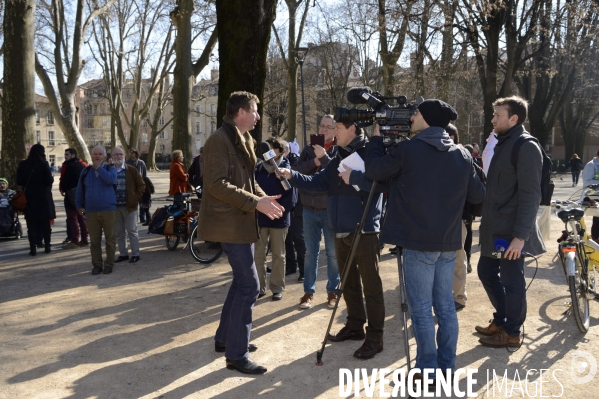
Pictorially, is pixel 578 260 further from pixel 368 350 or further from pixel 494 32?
pixel 494 32

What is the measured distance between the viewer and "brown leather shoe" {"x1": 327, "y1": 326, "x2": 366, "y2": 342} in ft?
17.3

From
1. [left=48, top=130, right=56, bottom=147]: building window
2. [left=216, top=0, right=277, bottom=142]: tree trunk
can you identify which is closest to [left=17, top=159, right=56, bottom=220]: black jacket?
[left=216, top=0, right=277, bottom=142]: tree trunk

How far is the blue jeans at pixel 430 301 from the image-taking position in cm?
407

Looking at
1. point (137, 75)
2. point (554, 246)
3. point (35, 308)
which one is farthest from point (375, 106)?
point (137, 75)

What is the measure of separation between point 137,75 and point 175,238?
32778 millimetres

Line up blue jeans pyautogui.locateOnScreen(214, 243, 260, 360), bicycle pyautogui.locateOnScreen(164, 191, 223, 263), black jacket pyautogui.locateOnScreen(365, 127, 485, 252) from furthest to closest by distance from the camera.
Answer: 1. bicycle pyautogui.locateOnScreen(164, 191, 223, 263)
2. blue jeans pyautogui.locateOnScreen(214, 243, 260, 360)
3. black jacket pyautogui.locateOnScreen(365, 127, 485, 252)

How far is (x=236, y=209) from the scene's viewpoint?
14.7ft

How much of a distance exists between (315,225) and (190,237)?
10.4 ft

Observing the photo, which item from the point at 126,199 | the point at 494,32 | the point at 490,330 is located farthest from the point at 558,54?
the point at 490,330

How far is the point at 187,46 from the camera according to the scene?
51.4 feet

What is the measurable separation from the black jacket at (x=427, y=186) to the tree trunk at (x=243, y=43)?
5.28 metres

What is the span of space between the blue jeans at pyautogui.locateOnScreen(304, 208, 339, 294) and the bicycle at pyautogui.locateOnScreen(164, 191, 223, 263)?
2.81 m

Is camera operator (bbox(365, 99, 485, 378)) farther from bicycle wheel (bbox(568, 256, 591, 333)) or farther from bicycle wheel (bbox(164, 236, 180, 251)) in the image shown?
bicycle wheel (bbox(164, 236, 180, 251))

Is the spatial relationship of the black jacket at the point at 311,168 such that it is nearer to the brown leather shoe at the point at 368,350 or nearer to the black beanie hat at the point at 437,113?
the brown leather shoe at the point at 368,350
